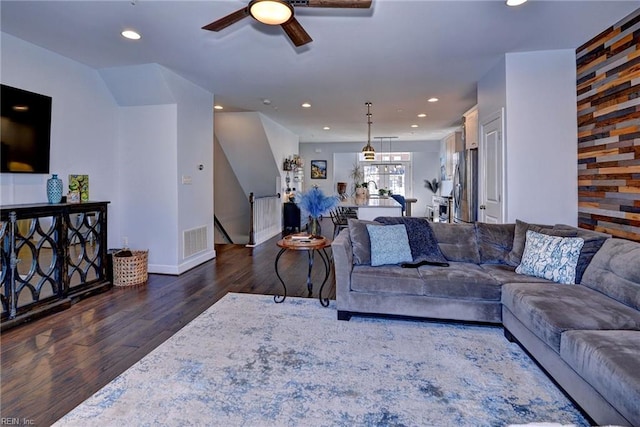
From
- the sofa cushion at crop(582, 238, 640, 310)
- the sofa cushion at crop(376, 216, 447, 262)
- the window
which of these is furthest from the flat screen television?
the window

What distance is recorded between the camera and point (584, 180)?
11.8 feet

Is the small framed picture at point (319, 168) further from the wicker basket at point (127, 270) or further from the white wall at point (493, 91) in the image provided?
the wicker basket at point (127, 270)

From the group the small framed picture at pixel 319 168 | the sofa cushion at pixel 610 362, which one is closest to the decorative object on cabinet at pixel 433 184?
the small framed picture at pixel 319 168

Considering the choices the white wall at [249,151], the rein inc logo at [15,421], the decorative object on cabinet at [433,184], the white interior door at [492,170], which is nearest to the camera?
the rein inc logo at [15,421]

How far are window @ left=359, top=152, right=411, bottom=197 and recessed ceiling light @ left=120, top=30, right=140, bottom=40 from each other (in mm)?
8595

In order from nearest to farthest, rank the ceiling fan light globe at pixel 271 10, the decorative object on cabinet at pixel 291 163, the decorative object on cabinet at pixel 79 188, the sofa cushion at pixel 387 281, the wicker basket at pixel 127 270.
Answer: the ceiling fan light globe at pixel 271 10, the sofa cushion at pixel 387 281, the decorative object on cabinet at pixel 79 188, the wicker basket at pixel 127 270, the decorative object on cabinet at pixel 291 163

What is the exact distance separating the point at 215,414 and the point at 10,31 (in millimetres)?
3985

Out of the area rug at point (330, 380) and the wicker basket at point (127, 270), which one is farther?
the wicker basket at point (127, 270)

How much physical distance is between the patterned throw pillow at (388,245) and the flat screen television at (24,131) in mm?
3534

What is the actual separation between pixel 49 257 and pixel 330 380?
307cm

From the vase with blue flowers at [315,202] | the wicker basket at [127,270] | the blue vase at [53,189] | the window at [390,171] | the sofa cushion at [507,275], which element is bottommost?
the wicker basket at [127,270]

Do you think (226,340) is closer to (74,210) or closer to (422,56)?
(74,210)

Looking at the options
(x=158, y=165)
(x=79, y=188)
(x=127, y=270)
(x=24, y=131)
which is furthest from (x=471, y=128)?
(x=24, y=131)

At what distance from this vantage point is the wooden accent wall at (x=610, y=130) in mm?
2916
